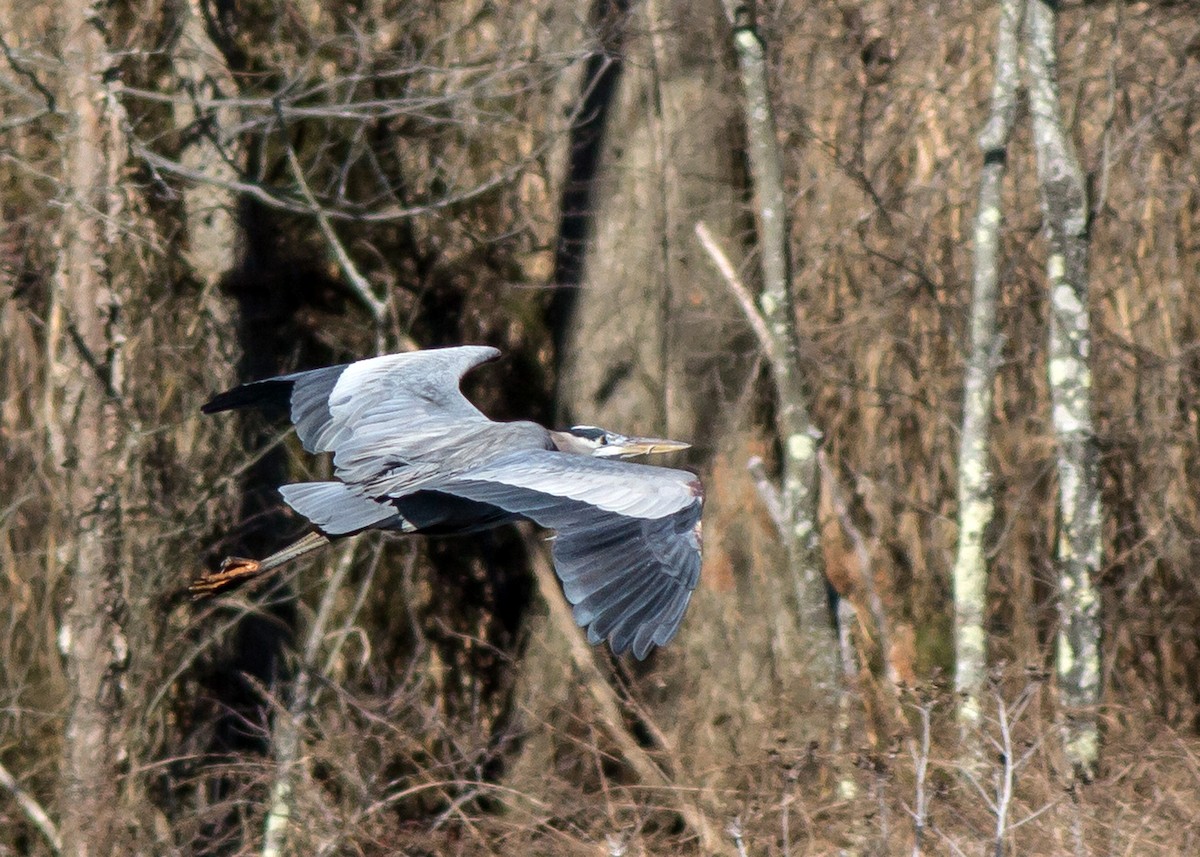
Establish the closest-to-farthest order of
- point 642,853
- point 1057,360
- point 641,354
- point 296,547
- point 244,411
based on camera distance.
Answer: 1. point 296,547
2. point 642,853
3. point 1057,360
4. point 244,411
5. point 641,354

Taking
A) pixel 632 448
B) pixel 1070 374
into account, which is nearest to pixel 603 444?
pixel 632 448

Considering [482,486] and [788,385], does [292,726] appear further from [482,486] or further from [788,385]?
[482,486]

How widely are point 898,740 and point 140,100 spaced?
585 centimetres

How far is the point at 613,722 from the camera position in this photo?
855 cm

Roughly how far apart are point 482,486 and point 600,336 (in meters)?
4.56

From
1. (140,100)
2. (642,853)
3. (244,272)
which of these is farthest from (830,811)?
(140,100)

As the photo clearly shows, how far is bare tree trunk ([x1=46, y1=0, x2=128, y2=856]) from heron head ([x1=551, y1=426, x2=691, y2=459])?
2590mm

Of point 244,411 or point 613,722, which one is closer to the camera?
point 613,722

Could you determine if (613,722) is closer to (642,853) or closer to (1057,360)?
(642,853)

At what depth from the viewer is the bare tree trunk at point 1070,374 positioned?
8086 mm

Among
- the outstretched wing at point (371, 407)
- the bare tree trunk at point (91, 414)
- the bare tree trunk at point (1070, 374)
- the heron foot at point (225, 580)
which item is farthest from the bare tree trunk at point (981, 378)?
the bare tree trunk at point (91, 414)

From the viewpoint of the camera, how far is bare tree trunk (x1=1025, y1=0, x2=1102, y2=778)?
809 cm

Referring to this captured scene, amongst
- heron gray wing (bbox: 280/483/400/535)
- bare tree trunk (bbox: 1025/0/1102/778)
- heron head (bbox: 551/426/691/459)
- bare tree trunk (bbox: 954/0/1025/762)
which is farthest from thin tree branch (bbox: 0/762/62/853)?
bare tree trunk (bbox: 1025/0/1102/778)

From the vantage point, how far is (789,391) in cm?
842
